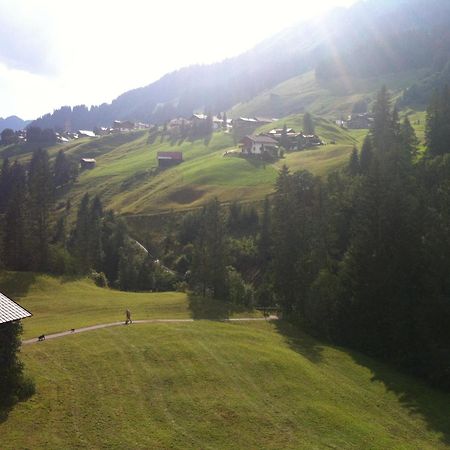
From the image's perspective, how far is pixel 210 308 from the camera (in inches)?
2041

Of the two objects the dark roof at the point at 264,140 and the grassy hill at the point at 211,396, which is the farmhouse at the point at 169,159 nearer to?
the dark roof at the point at 264,140

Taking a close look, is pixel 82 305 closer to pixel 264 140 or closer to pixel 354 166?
pixel 354 166

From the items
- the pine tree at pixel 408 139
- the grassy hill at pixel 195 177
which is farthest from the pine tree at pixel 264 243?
the pine tree at pixel 408 139

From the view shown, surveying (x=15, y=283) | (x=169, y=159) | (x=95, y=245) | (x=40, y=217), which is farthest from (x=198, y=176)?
(x=15, y=283)

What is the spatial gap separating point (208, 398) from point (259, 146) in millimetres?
129009

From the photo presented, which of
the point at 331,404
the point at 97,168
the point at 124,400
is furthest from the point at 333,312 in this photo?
the point at 97,168

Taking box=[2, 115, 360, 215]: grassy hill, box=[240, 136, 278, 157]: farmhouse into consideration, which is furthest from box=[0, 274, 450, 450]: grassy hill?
box=[240, 136, 278, 157]: farmhouse

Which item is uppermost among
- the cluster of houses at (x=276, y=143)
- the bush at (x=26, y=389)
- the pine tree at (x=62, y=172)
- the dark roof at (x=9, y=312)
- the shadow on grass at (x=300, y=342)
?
the cluster of houses at (x=276, y=143)

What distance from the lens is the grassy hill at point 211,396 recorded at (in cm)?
2383

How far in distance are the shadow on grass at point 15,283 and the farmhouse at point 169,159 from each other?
10738 centimetres

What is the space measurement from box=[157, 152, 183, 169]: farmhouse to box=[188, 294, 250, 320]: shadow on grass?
373 feet

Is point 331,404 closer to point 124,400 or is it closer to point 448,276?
point 124,400

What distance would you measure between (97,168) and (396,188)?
150m

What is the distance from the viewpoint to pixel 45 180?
238ft
